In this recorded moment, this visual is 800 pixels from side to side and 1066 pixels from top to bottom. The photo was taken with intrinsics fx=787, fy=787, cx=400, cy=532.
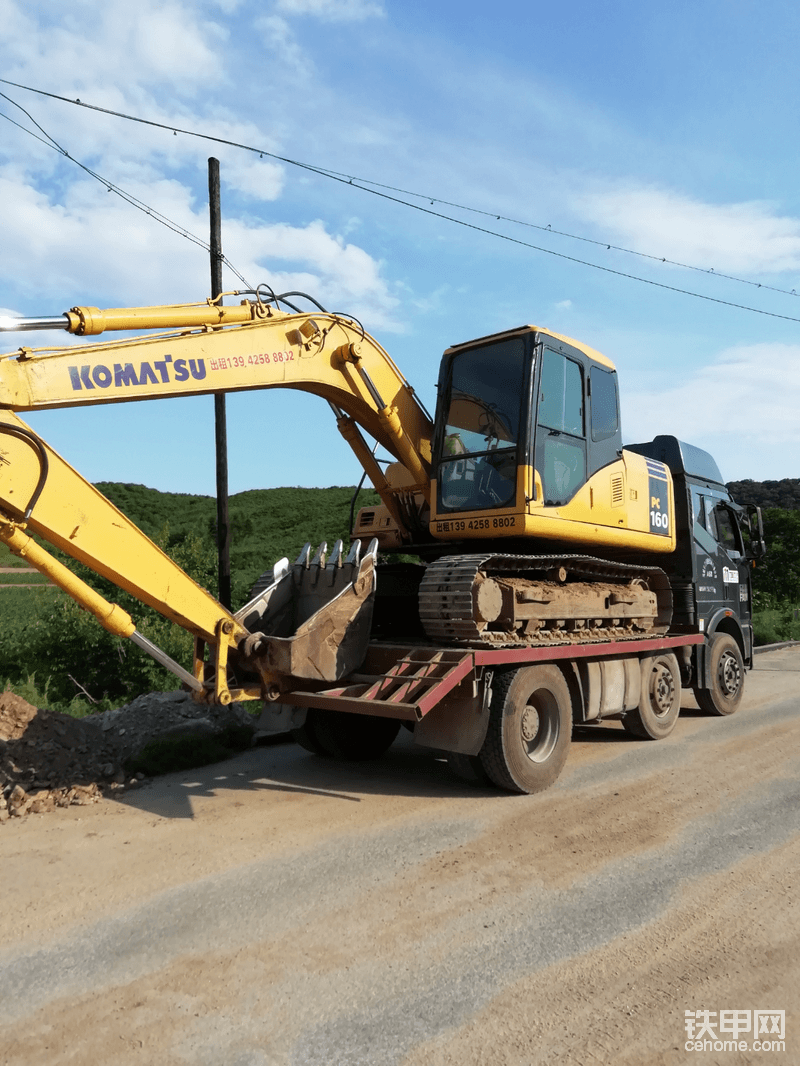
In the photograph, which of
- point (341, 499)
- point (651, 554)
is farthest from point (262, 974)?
point (341, 499)

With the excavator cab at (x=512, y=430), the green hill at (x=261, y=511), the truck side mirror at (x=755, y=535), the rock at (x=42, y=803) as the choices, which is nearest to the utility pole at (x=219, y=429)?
the excavator cab at (x=512, y=430)

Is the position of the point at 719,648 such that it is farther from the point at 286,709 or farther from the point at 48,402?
the point at 48,402

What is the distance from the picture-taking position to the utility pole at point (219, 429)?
10500 mm

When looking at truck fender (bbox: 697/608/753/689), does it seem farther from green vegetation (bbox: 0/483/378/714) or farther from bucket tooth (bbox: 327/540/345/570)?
green vegetation (bbox: 0/483/378/714)

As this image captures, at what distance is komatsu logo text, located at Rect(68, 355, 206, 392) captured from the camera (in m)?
5.46

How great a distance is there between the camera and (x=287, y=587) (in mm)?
7742

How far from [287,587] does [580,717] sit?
3.24 metres

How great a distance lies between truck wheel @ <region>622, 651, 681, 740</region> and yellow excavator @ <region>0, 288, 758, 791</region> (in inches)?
7.2

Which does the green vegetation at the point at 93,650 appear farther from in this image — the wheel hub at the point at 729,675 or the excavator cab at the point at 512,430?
the wheel hub at the point at 729,675

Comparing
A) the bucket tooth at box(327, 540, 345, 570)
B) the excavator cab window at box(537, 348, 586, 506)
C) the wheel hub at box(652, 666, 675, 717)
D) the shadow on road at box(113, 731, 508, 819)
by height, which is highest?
the excavator cab window at box(537, 348, 586, 506)

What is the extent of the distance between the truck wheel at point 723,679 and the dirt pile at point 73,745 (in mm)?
6242

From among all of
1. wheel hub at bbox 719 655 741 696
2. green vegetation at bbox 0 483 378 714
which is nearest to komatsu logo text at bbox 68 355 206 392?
green vegetation at bbox 0 483 378 714

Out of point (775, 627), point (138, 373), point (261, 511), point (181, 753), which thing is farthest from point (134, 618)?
point (261, 511)

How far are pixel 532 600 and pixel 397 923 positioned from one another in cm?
347
